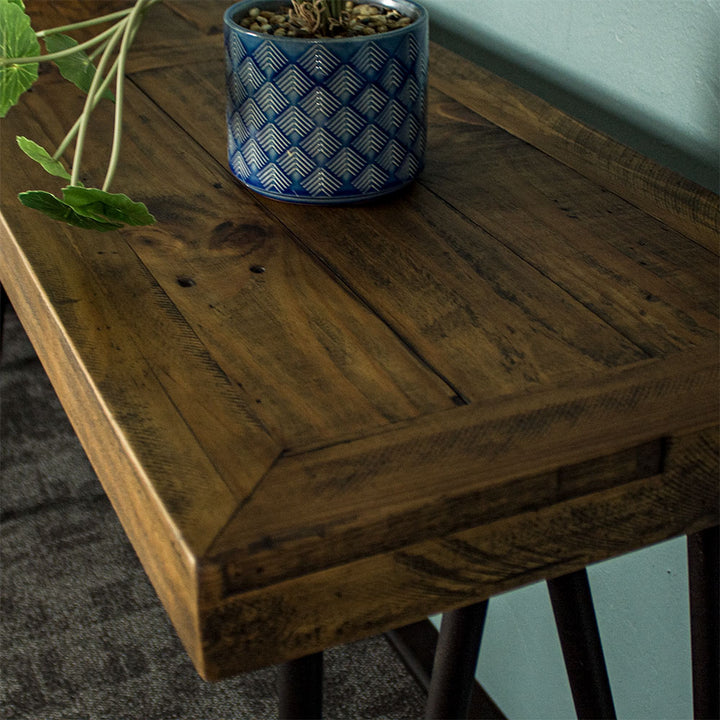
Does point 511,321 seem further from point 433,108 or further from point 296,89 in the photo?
point 433,108

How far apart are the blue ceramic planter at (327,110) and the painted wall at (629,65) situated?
21 centimetres

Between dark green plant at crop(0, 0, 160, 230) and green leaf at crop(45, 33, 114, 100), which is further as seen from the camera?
green leaf at crop(45, 33, 114, 100)

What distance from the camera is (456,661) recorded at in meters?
0.73

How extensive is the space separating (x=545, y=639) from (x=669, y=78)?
670mm

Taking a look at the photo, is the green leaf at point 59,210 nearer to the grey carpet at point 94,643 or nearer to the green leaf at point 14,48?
the green leaf at point 14,48

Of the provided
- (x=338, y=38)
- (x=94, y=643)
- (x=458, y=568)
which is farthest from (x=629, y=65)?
(x=94, y=643)

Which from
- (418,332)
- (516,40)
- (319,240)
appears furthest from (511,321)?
(516,40)

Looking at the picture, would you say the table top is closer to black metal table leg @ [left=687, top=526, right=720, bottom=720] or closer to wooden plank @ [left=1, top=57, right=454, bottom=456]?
wooden plank @ [left=1, top=57, right=454, bottom=456]

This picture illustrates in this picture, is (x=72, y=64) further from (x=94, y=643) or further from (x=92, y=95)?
(x=94, y=643)

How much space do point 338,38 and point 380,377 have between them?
0.29 metres

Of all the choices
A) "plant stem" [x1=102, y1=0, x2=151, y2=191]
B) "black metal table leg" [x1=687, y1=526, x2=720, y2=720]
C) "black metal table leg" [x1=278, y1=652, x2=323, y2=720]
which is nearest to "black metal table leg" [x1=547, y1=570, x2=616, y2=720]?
"black metal table leg" [x1=687, y1=526, x2=720, y2=720]

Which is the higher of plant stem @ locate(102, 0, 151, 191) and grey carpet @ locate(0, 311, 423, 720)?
plant stem @ locate(102, 0, 151, 191)

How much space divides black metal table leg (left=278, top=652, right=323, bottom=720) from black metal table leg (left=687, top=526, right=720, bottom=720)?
0.30 m

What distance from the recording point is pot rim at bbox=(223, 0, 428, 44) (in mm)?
714
